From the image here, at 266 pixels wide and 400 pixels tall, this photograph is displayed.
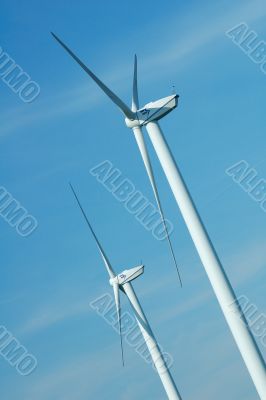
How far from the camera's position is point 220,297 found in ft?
131

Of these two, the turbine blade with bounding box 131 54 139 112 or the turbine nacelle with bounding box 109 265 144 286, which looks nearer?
the turbine blade with bounding box 131 54 139 112

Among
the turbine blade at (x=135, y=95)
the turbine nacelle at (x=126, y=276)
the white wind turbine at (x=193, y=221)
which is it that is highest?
the turbine nacelle at (x=126, y=276)

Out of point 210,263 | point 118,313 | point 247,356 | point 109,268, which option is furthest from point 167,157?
point 109,268

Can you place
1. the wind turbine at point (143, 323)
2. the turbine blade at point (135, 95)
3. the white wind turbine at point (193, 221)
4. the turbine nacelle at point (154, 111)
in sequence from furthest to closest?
the wind turbine at point (143, 323) → the turbine blade at point (135, 95) → the turbine nacelle at point (154, 111) → the white wind turbine at point (193, 221)

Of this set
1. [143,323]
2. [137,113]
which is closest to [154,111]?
[137,113]

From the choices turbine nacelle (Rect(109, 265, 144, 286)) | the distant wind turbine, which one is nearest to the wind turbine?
turbine nacelle (Rect(109, 265, 144, 286))

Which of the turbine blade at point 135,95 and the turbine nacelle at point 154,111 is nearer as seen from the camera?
the turbine nacelle at point 154,111

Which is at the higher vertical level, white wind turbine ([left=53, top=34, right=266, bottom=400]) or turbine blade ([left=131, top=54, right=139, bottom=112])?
turbine blade ([left=131, top=54, right=139, bottom=112])

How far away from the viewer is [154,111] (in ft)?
151

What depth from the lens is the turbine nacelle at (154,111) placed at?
44.9 meters

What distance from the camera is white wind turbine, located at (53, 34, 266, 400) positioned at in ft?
129

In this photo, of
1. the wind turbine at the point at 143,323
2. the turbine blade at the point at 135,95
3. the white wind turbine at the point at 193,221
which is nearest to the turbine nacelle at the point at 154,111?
the white wind turbine at the point at 193,221

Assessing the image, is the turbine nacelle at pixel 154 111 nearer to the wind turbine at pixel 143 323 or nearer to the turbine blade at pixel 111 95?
the turbine blade at pixel 111 95

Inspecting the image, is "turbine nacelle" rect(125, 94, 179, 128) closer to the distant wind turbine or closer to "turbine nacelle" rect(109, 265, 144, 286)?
the distant wind turbine
